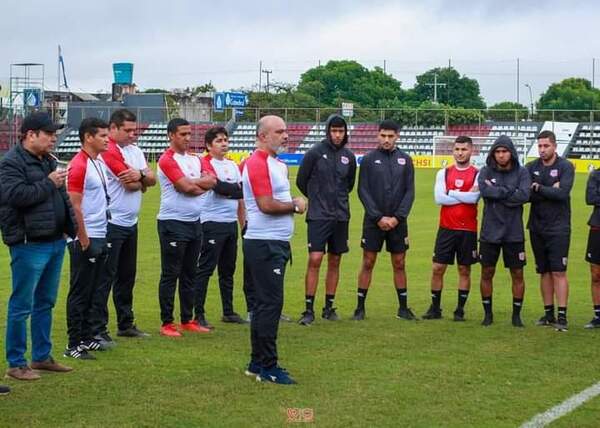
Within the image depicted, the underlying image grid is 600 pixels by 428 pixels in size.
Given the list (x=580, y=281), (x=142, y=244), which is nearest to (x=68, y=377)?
(x=580, y=281)

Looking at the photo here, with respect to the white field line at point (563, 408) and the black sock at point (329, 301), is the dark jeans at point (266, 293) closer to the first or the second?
the white field line at point (563, 408)

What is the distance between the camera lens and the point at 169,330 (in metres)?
10.2

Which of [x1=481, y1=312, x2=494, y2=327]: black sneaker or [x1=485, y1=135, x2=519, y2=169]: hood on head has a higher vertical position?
[x1=485, y1=135, x2=519, y2=169]: hood on head

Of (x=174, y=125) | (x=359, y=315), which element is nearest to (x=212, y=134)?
(x=174, y=125)

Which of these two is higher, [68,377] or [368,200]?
[368,200]

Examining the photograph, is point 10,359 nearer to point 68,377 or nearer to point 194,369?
point 68,377

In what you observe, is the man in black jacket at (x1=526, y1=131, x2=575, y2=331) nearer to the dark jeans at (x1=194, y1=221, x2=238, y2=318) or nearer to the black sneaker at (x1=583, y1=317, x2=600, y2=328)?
the black sneaker at (x1=583, y1=317, x2=600, y2=328)

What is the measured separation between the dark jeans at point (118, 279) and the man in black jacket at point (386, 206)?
9.38ft

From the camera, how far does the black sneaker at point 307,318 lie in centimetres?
1107

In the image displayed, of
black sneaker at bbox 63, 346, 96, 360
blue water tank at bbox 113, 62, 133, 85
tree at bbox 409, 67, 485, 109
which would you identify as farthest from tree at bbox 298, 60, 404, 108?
black sneaker at bbox 63, 346, 96, 360

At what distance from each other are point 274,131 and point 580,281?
8.09 m

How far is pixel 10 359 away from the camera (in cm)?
802

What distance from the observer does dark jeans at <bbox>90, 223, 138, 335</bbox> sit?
373 inches

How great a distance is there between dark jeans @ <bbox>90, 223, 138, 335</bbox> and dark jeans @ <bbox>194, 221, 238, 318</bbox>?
1017mm
